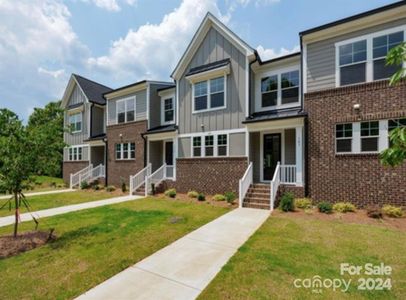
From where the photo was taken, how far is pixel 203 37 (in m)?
14.1

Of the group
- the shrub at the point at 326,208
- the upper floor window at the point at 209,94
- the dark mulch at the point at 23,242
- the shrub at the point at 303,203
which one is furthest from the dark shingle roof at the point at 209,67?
the dark mulch at the point at 23,242

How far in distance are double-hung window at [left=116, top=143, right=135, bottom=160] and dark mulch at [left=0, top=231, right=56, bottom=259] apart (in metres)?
10.8

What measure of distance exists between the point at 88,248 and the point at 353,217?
858cm

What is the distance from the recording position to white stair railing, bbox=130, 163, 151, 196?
15188mm

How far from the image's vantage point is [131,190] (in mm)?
15133

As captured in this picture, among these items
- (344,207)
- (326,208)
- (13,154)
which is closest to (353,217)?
(344,207)

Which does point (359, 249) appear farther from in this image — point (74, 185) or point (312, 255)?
point (74, 185)

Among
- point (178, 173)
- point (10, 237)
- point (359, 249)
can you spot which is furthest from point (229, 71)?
point (10, 237)

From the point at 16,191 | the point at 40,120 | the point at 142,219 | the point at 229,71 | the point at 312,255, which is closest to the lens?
the point at 312,255

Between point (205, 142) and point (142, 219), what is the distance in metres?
6.43

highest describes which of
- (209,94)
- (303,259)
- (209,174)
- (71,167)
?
(209,94)

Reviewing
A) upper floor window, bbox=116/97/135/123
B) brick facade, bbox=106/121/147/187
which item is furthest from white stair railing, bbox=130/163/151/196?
upper floor window, bbox=116/97/135/123

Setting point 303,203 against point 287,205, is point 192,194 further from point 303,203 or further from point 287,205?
point 303,203

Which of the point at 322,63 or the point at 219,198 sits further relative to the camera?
the point at 219,198
